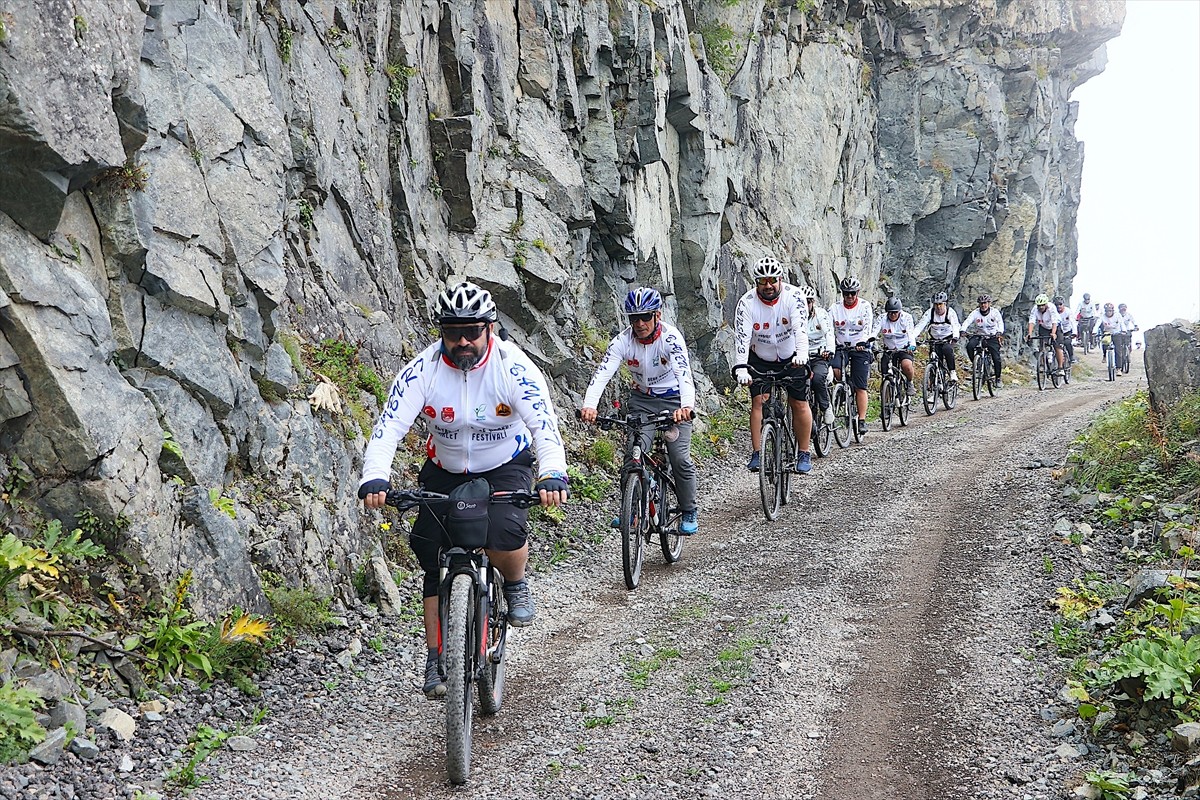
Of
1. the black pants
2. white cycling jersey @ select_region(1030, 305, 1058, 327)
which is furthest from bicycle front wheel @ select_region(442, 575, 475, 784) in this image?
white cycling jersey @ select_region(1030, 305, 1058, 327)

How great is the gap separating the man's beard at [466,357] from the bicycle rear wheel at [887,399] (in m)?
14.4

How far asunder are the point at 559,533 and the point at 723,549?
1.93 metres

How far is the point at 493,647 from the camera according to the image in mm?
5543

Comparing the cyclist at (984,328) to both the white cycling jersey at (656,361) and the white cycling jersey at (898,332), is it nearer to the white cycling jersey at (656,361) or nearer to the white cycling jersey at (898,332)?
the white cycling jersey at (898,332)

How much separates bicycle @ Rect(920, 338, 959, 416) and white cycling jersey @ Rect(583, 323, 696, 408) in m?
12.9

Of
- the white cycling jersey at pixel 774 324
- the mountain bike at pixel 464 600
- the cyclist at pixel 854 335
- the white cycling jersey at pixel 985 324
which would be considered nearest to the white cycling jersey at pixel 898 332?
the cyclist at pixel 854 335

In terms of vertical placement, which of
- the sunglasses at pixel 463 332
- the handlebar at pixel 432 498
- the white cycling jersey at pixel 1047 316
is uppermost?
the white cycling jersey at pixel 1047 316

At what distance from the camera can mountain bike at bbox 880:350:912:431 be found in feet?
60.3

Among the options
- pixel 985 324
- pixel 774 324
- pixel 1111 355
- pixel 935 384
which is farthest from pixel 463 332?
pixel 1111 355

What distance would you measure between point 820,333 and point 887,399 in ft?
13.5

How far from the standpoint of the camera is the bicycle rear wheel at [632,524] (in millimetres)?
8500

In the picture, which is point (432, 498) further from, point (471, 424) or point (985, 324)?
point (985, 324)

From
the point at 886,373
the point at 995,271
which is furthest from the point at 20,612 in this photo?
the point at 995,271

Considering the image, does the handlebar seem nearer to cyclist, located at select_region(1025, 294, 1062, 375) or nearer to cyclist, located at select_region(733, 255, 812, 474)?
cyclist, located at select_region(733, 255, 812, 474)
